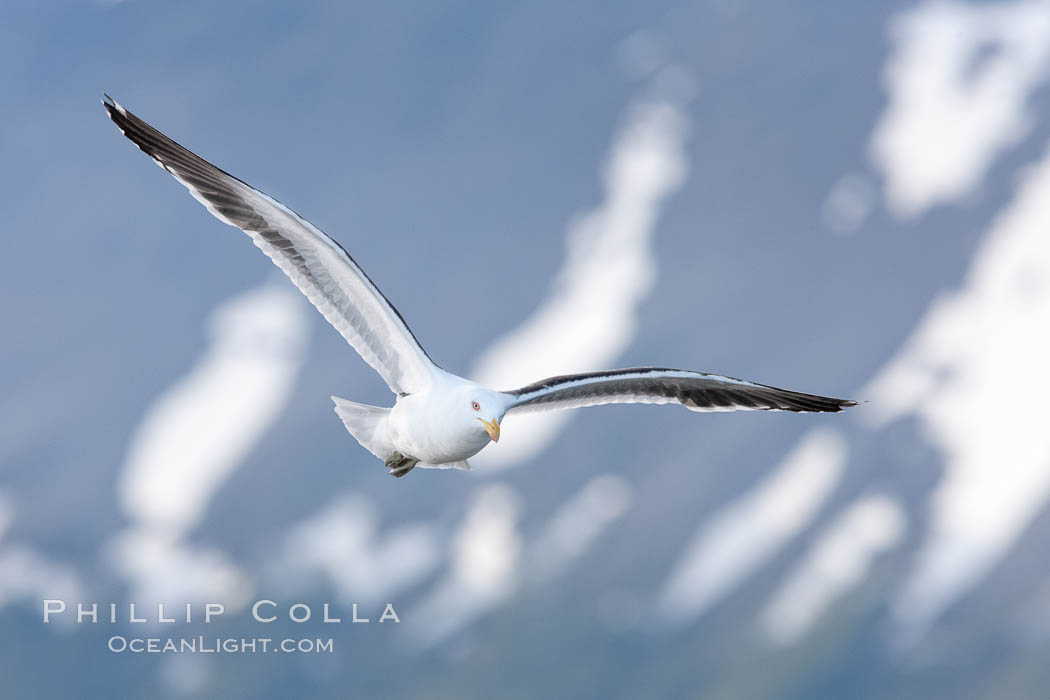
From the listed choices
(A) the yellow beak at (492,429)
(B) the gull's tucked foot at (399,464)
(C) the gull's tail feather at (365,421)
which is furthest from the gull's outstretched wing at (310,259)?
(A) the yellow beak at (492,429)

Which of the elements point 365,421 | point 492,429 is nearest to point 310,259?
point 365,421

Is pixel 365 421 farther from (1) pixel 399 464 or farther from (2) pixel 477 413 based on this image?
(2) pixel 477 413

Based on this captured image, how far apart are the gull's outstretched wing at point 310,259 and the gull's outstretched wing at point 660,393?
105 centimetres

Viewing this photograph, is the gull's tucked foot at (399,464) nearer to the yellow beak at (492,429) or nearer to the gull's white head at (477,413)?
the gull's white head at (477,413)

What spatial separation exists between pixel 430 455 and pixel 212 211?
107 inches

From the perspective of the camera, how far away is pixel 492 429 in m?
8.80

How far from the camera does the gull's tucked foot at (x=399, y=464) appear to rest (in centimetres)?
978

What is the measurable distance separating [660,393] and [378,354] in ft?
8.94

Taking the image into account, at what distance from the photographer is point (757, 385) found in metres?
10.1

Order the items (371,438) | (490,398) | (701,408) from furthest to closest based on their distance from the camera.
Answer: (701,408) < (371,438) < (490,398)

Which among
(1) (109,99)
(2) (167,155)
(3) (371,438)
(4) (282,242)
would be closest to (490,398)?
(3) (371,438)

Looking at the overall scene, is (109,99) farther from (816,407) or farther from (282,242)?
(816,407)

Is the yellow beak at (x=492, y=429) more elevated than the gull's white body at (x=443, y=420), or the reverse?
the gull's white body at (x=443, y=420)

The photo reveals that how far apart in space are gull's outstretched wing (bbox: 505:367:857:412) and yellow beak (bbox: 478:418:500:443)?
424 mm
